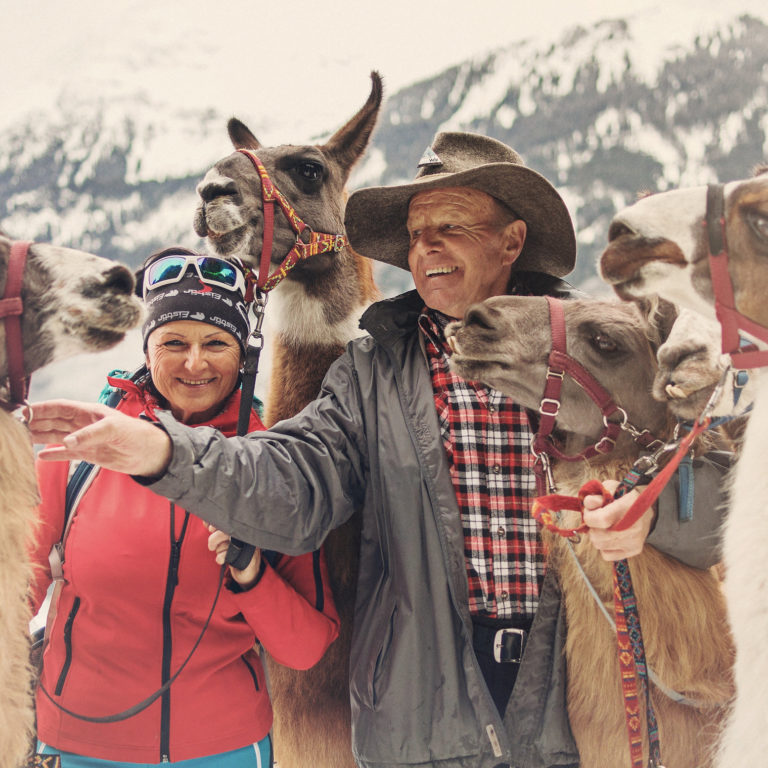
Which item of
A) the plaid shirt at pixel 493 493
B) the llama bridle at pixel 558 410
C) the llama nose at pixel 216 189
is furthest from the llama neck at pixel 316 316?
the llama bridle at pixel 558 410

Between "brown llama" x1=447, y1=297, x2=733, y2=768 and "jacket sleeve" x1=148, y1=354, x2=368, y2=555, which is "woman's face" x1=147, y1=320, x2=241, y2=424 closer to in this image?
"jacket sleeve" x1=148, y1=354, x2=368, y2=555

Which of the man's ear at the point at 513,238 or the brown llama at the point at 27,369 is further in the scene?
the man's ear at the point at 513,238

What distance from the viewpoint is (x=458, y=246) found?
1725mm

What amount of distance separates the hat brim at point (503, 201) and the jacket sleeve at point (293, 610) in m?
0.93

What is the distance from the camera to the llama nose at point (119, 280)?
1.36 metres

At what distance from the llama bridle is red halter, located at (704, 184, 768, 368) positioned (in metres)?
0.43

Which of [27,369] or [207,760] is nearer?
[27,369]

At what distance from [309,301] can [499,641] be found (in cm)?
124

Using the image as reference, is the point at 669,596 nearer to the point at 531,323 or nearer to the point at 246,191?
the point at 531,323

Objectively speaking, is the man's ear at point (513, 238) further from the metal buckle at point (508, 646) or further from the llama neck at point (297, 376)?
the metal buckle at point (508, 646)

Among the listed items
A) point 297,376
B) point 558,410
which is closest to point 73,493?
point 297,376

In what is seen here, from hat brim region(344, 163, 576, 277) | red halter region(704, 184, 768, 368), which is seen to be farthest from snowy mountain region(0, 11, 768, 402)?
red halter region(704, 184, 768, 368)

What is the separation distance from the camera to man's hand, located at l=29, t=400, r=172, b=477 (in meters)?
1.15

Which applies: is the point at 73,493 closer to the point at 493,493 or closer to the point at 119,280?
the point at 119,280
